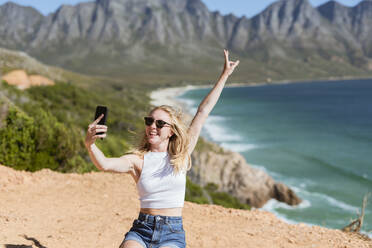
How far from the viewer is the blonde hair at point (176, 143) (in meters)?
3.74

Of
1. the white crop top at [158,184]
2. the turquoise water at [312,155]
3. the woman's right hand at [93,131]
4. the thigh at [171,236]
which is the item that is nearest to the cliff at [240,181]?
the turquoise water at [312,155]

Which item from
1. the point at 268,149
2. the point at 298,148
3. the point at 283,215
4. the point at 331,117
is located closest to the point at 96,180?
the point at 283,215

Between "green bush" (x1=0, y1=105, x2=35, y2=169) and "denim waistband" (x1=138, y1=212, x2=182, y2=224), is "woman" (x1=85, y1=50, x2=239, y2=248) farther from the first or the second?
"green bush" (x1=0, y1=105, x2=35, y2=169)

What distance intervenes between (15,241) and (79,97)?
30.2 m

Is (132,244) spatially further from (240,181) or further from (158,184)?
(240,181)

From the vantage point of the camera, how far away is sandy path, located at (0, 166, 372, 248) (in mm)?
5773

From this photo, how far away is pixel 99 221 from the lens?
655 cm

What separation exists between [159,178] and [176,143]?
→ 45cm

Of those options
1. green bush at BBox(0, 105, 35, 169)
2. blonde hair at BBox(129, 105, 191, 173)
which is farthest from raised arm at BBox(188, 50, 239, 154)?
green bush at BBox(0, 105, 35, 169)

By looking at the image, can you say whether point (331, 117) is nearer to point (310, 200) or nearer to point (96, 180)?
point (310, 200)

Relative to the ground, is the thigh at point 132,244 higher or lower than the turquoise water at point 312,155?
lower

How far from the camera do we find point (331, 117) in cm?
6825

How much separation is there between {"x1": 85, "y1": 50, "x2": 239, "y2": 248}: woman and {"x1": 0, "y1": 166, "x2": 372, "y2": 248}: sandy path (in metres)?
2.21

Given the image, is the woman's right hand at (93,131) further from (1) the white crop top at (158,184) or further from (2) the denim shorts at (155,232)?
(2) the denim shorts at (155,232)
